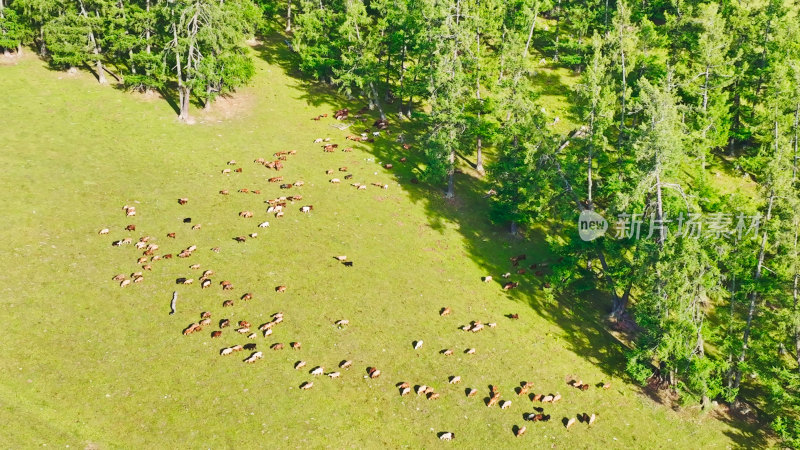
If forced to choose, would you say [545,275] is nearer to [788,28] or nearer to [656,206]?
[656,206]

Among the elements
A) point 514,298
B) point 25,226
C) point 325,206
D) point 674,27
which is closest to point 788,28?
point 674,27

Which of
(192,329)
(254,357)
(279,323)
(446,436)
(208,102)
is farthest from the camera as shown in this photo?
(208,102)

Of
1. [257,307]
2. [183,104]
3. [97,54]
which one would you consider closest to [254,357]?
[257,307]

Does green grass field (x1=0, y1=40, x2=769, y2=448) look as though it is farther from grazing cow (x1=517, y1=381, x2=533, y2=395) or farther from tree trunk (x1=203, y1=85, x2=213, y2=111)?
tree trunk (x1=203, y1=85, x2=213, y2=111)

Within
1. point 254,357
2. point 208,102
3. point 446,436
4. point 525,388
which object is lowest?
point 525,388

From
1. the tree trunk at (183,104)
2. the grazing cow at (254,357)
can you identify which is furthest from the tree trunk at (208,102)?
the grazing cow at (254,357)

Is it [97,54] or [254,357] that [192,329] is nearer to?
[254,357]

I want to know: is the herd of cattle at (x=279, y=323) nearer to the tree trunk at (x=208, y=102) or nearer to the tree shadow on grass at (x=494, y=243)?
the tree shadow on grass at (x=494, y=243)
